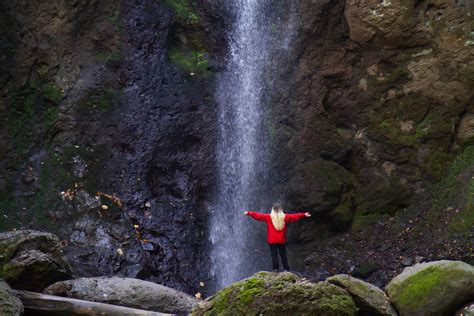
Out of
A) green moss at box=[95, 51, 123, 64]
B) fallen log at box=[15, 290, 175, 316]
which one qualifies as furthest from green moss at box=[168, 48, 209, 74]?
fallen log at box=[15, 290, 175, 316]

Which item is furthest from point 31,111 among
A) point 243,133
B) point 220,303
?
point 220,303

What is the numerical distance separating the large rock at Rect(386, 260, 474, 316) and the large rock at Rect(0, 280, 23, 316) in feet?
13.4

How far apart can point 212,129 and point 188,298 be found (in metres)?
6.01

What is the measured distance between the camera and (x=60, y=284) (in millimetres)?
7332

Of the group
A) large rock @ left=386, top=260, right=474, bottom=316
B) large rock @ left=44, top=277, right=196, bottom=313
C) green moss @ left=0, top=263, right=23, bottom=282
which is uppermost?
green moss @ left=0, top=263, right=23, bottom=282

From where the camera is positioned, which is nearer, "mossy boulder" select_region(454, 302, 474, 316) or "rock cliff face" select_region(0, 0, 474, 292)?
"mossy boulder" select_region(454, 302, 474, 316)

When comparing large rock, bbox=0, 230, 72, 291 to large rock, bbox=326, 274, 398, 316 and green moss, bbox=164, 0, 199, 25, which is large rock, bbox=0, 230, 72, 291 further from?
green moss, bbox=164, 0, 199, 25

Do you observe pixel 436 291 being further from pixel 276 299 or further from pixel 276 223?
pixel 276 223

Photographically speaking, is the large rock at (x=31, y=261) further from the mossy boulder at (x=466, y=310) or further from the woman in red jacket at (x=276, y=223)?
the mossy boulder at (x=466, y=310)

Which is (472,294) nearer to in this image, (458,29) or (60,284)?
(60,284)

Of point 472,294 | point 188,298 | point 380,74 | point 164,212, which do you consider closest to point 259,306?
point 188,298

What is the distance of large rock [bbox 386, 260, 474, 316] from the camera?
275 inches

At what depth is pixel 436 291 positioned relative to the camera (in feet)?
23.0

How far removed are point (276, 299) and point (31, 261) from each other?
3.11m
